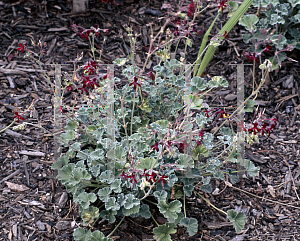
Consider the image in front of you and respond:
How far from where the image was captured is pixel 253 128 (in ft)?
6.45

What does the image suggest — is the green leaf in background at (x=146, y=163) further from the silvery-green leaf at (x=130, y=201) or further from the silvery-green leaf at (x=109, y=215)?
the silvery-green leaf at (x=109, y=215)

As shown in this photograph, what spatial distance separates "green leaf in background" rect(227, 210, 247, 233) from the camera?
211 cm

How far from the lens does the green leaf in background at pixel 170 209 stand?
2023mm

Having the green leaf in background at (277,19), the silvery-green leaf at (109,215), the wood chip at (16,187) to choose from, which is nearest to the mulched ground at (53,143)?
the wood chip at (16,187)

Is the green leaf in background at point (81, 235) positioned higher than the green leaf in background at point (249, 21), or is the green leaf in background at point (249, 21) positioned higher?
the green leaf in background at point (249, 21)

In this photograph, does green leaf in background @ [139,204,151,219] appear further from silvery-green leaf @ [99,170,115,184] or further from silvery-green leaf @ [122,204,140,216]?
silvery-green leaf @ [99,170,115,184]

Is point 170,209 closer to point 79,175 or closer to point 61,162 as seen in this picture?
point 79,175

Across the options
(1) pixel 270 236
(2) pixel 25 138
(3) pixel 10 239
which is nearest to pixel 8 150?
(2) pixel 25 138

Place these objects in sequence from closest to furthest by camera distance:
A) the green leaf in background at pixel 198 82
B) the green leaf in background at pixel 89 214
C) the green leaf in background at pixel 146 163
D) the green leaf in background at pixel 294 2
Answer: the green leaf in background at pixel 146 163, the green leaf in background at pixel 89 214, the green leaf in background at pixel 198 82, the green leaf in background at pixel 294 2

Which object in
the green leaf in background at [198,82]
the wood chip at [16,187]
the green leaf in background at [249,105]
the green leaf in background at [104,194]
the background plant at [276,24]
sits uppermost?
the background plant at [276,24]

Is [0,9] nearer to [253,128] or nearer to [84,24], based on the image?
[84,24]

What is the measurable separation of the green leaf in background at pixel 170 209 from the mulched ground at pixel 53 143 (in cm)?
31

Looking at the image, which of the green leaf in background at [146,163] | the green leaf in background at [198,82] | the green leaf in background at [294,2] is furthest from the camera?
the green leaf in background at [294,2]

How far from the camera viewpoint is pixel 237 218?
212 cm
